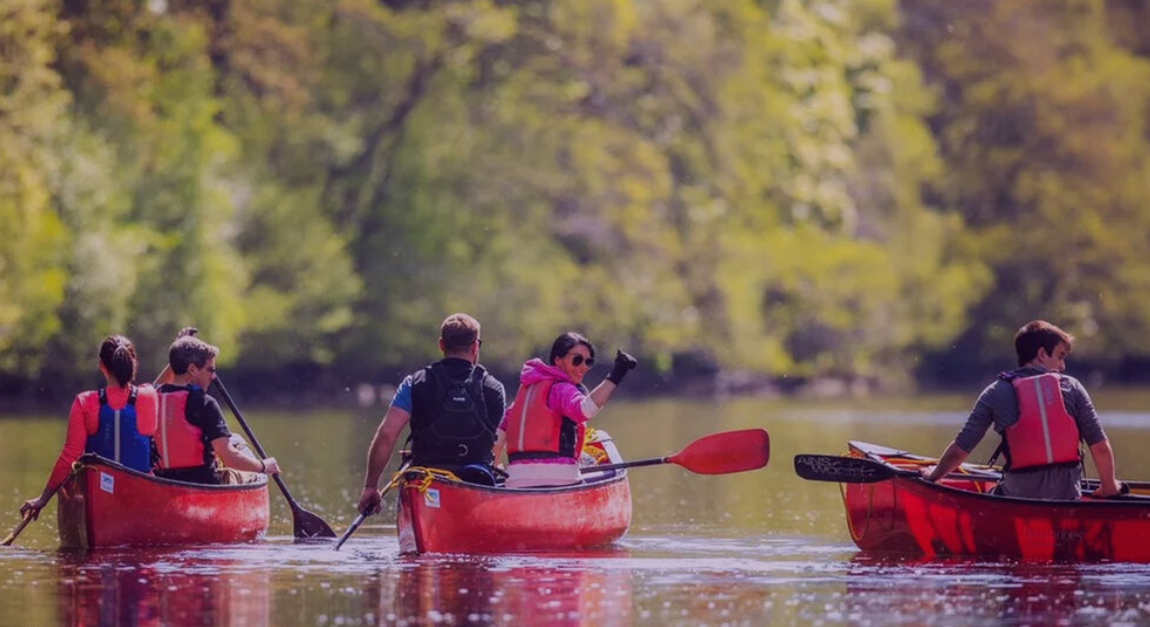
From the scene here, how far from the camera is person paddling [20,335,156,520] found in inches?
651

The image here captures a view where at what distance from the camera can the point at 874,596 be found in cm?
1402

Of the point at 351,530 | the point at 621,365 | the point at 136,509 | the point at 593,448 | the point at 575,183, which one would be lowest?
the point at 351,530

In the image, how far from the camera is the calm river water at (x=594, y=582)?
13047 millimetres

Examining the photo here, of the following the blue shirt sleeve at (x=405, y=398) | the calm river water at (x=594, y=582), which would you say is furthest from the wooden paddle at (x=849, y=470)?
the blue shirt sleeve at (x=405, y=398)

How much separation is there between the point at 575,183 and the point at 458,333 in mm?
36282

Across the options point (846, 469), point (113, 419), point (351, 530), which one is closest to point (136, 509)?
point (113, 419)

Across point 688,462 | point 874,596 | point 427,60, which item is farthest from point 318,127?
point 874,596

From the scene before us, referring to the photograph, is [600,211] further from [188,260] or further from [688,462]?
[688,462]

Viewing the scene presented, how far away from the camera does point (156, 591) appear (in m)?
14.1

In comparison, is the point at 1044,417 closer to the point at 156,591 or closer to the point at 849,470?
the point at 849,470

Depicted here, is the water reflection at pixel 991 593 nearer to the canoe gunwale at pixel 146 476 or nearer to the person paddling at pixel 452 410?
the person paddling at pixel 452 410

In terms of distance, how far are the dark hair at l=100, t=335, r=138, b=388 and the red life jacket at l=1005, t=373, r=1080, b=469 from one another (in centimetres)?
552

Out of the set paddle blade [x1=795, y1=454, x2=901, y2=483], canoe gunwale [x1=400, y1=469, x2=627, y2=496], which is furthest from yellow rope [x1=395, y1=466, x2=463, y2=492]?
paddle blade [x1=795, y1=454, x2=901, y2=483]

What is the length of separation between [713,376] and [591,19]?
326 inches
